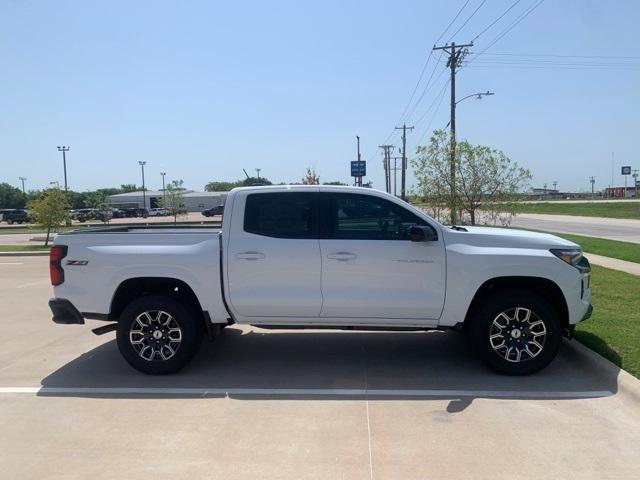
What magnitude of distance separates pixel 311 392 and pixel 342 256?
4.44 feet

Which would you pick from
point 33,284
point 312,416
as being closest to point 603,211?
point 33,284

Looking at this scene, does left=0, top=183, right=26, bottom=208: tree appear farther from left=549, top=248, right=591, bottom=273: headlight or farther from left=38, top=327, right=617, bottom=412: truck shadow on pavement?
left=549, top=248, right=591, bottom=273: headlight

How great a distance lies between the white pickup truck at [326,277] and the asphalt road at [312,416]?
488mm

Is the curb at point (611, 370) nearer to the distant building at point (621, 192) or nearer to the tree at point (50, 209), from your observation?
the tree at point (50, 209)

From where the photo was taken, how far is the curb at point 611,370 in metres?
4.95

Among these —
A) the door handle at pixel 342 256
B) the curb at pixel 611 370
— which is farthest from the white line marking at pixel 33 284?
the curb at pixel 611 370

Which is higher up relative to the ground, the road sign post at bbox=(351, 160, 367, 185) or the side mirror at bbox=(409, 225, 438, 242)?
the road sign post at bbox=(351, 160, 367, 185)

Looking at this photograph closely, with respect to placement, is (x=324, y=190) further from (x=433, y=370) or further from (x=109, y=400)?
(x=109, y=400)

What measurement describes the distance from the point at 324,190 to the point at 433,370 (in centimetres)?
223

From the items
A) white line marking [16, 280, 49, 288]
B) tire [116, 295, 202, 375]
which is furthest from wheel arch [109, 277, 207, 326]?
white line marking [16, 280, 49, 288]

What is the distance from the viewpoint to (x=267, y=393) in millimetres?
5258

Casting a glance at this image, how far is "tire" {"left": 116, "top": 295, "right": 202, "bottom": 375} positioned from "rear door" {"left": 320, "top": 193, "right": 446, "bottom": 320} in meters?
1.42

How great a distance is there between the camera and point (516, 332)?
18.4 ft

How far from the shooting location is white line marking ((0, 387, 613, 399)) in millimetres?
5141
